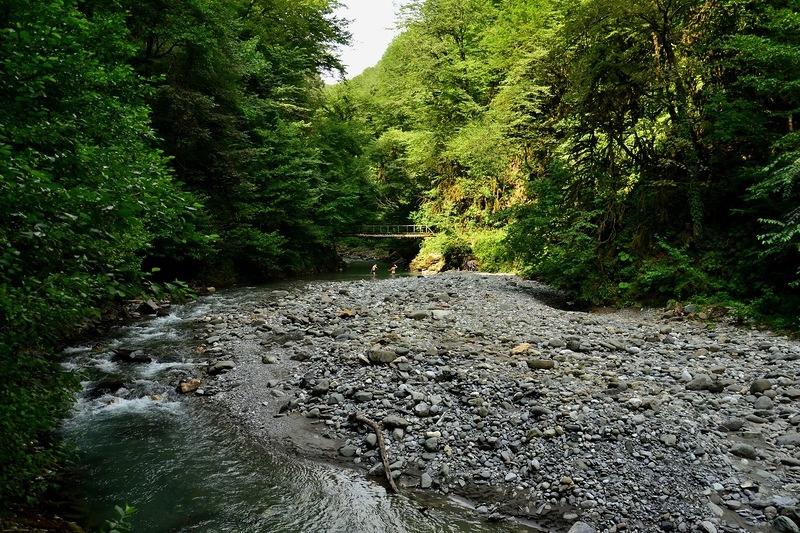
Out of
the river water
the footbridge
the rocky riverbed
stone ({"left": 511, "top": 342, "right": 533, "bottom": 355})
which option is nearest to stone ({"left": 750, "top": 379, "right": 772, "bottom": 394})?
the rocky riverbed

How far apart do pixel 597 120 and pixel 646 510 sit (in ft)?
34.2

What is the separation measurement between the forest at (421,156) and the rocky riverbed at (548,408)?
7.49ft

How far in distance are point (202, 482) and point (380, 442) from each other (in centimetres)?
191

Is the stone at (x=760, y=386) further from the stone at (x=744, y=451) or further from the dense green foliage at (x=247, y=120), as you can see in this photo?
the dense green foliage at (x=247, y=120)

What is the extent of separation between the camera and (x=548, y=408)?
5.21 metres

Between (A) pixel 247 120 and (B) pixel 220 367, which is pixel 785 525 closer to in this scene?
(B) pixel 220 367

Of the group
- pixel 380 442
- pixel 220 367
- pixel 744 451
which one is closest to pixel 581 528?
pixel 744 451

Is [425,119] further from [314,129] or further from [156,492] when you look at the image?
[156,492]

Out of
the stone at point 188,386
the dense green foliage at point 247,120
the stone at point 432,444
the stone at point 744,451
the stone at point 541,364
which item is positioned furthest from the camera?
the dense green foliage at point 247,120

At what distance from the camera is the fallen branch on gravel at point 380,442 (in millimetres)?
4441

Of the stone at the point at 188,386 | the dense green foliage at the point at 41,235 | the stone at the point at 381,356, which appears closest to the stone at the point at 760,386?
the stone at the point at 381,356

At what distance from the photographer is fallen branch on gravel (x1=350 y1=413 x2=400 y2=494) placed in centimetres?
444

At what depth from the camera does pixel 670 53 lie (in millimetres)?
10312

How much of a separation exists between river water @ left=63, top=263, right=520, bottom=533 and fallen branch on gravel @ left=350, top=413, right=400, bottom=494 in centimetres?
11
